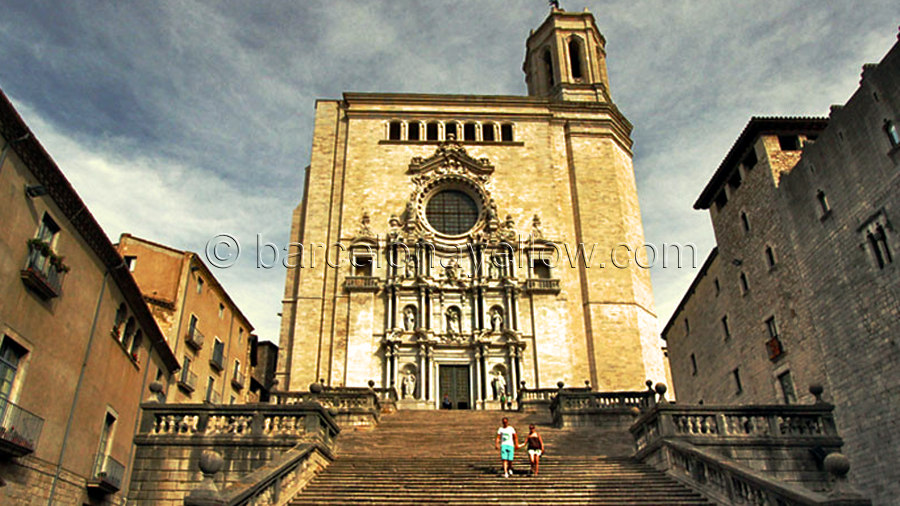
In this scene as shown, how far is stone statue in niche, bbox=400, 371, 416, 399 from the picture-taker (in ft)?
88.9

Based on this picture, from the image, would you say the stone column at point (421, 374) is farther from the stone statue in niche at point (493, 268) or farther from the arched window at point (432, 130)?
the arched window at point (432, 130)

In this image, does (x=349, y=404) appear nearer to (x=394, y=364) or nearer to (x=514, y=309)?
(x=394, y=364)

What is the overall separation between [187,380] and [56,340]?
12.3 metres

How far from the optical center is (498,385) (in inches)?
1083

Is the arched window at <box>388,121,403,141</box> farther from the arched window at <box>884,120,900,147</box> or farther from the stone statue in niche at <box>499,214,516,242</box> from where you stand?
the arched window at <box>884,120,900,147</box>

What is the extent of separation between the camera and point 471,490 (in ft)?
36.2

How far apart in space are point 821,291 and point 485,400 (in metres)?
12.8

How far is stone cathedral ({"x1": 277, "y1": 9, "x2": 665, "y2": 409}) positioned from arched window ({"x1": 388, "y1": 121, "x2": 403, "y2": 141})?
0.12 meters

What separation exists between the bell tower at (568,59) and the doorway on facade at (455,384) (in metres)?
17.7

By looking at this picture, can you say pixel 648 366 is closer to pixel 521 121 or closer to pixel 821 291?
pixel 821 291

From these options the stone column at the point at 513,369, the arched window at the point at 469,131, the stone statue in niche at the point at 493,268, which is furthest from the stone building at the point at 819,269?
the arched window at the point at 469,131

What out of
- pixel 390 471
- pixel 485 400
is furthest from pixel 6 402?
pixel 485 400

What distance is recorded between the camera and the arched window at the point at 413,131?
34719 millimetres

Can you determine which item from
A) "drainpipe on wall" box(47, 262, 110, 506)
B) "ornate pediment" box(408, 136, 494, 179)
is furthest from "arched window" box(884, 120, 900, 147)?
"drainpipe on wall" box(47, 262, 110, 506)
